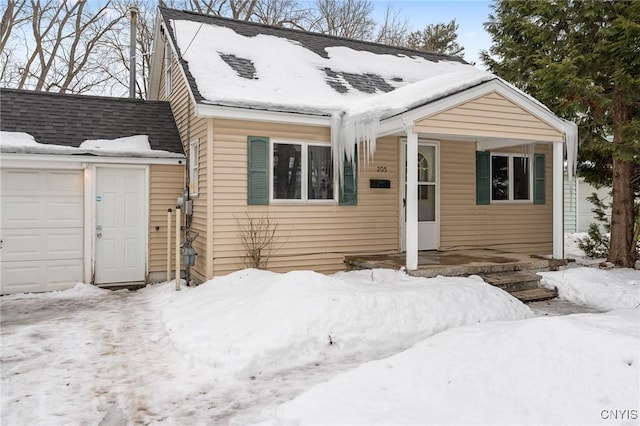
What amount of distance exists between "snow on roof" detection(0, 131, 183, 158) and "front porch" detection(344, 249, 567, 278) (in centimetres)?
399

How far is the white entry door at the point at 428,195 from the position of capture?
370 inches

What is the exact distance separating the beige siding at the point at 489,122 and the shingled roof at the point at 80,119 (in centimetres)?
474

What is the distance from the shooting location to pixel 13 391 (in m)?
3.87

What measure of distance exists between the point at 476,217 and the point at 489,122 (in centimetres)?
284

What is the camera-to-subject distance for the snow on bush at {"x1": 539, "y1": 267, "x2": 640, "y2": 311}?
6.69 meters

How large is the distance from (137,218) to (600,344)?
735 centimetres

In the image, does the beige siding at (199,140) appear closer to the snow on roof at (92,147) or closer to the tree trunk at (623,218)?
the snow on roof at (92,147)

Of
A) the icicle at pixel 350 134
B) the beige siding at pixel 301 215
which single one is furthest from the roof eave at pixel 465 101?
the beige siding at pixel 301 215

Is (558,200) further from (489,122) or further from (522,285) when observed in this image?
(489,122)

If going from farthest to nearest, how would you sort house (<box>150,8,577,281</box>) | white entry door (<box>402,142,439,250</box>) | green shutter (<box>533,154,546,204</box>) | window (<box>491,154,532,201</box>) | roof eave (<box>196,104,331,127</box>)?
green shutter (<box>533,154,546,204</box>), window (<box>491,154,532,201</box>), white entry door (<box>402,142,439,250</box>), house (<box>150,8,577,281</box>), roof eave (<box>196,104,331,127</box>)

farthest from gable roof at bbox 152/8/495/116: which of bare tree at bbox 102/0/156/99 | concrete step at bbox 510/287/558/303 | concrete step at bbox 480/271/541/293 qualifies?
bare tree at bbox 102/0/156/99

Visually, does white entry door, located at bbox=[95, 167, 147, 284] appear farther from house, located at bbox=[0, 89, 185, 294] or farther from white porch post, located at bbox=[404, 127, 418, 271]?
white porch post, located at bbox=[404, 127, 418, 271]

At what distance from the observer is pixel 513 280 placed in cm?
730

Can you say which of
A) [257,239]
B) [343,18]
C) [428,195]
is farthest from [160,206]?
[343,18]
